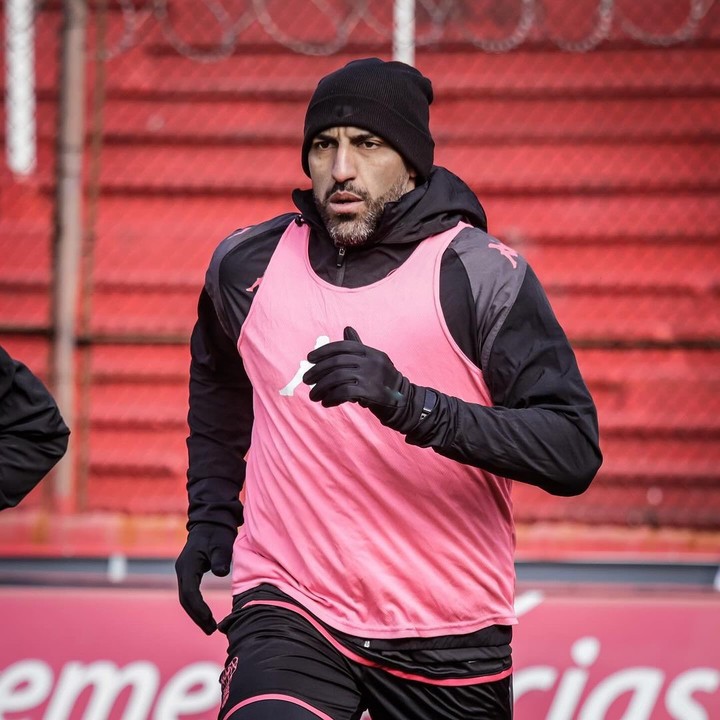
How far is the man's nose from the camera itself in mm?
2756

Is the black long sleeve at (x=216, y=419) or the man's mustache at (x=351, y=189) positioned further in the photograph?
the black long sleeve at (x=216, y=419)

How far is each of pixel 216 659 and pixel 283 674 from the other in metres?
1.77

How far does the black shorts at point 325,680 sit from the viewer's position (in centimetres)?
253

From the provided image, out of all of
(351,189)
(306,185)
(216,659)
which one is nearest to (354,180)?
(351,189)

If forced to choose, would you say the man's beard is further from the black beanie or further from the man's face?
the black beanie

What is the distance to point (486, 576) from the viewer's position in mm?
2693

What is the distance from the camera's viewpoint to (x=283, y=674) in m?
2.52

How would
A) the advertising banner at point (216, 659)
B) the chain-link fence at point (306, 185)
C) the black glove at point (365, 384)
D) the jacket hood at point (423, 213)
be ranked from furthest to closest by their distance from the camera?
the chain-link fence at point (306, 185), the advertising banner at point (216, 659), the jacket hood at point (423, 213), the black glove at point (365, 384)

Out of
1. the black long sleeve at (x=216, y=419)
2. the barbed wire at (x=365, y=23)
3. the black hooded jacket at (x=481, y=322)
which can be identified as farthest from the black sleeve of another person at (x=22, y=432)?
the barbed wire at (x=365, y=23)

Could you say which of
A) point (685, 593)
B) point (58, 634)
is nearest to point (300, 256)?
point (58, 634)

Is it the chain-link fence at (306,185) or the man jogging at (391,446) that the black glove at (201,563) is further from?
the chain-link fence at (306,185)

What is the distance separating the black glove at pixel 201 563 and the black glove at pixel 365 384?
746 mm

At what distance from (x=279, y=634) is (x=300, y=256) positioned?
2.85 ft

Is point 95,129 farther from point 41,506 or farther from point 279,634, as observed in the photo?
point 279,634
